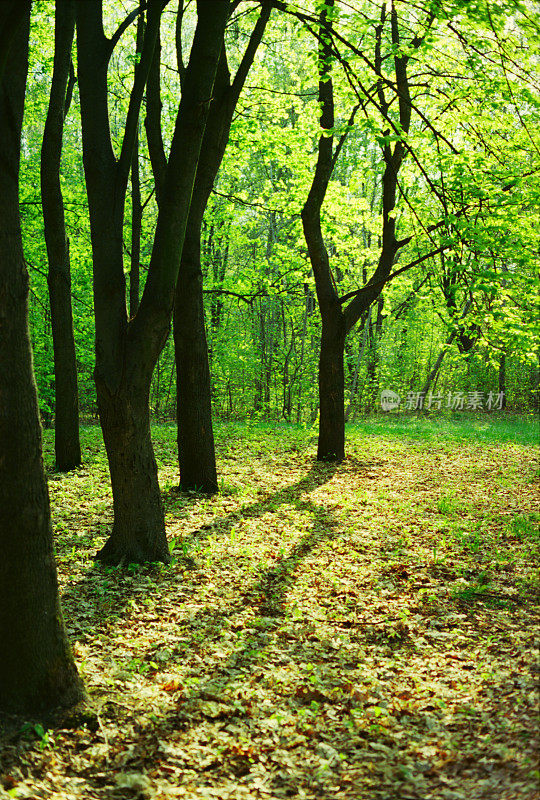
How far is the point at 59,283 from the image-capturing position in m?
10.2

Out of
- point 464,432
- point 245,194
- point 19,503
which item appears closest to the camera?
point 19,503

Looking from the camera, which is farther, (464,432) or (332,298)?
(464,432)

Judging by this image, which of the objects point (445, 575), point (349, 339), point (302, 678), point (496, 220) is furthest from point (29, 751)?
point (349, 339)

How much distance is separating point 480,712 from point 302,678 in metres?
1.24

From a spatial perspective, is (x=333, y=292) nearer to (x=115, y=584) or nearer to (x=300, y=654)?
(x=115, y=584)

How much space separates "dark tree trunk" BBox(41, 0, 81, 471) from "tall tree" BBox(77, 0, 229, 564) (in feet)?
13.4

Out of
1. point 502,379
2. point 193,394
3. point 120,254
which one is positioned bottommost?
point 193,394

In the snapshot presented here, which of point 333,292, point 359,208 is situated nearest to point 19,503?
point 333,292

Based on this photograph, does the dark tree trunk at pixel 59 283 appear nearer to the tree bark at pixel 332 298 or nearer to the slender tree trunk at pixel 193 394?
the slender tree trunk at pixel 193 394

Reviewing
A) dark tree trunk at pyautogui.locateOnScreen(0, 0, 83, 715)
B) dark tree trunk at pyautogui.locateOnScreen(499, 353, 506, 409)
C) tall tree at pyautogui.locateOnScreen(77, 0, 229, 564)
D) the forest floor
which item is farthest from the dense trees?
dark tree trunk at pyautogui.locateOnScreen(499, 353, 506, 409)

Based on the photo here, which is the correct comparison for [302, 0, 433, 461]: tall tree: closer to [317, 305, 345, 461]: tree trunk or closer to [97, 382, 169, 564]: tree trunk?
[317, 305, 345, 461]: tree trunk

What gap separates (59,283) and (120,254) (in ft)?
15.4

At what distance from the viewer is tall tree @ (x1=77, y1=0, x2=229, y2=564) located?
18.1ft

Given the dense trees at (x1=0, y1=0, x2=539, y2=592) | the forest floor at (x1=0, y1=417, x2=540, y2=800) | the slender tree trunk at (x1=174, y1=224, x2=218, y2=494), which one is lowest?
the forest floor at (x1=0, y1=417, x2=540, y2=800)
